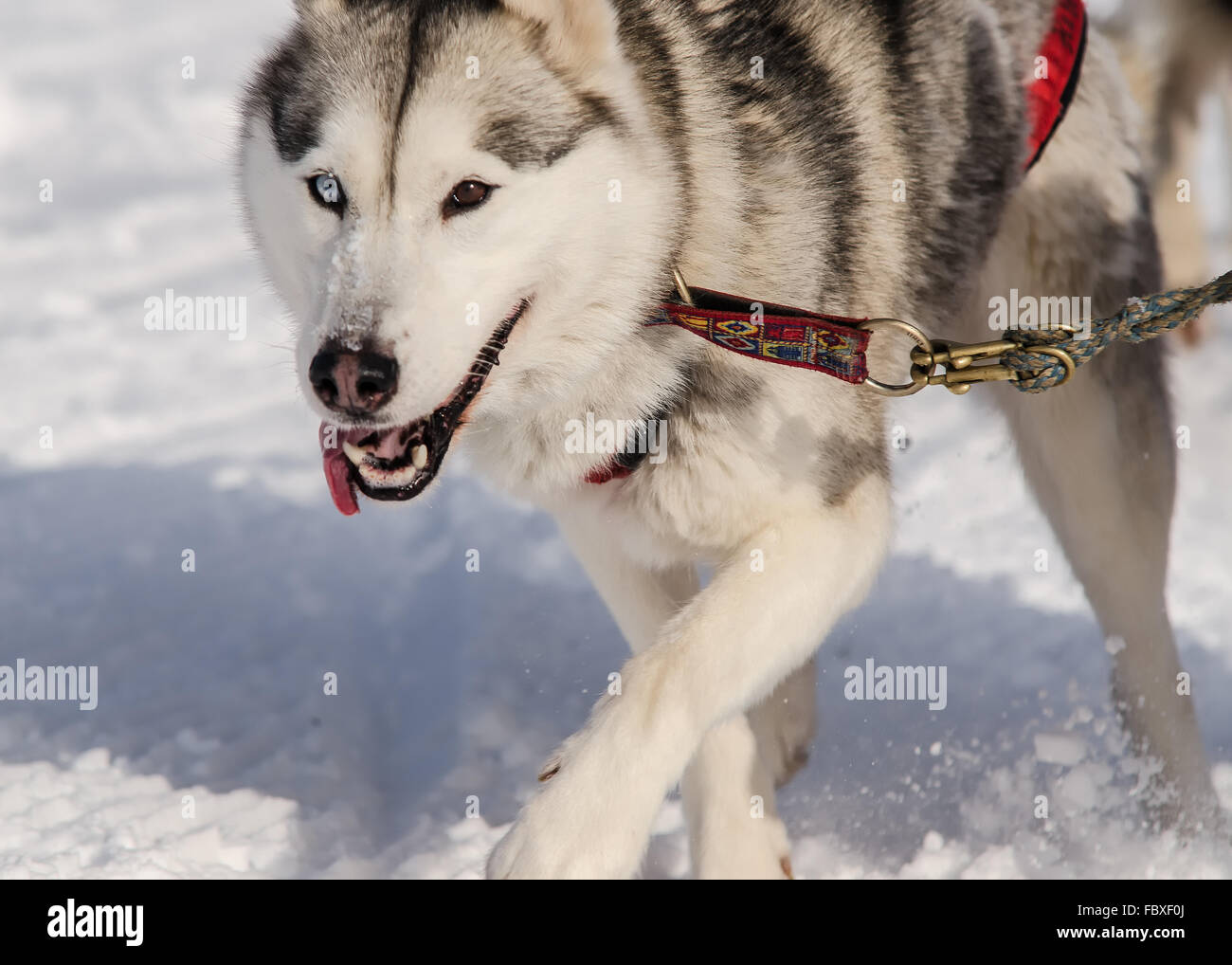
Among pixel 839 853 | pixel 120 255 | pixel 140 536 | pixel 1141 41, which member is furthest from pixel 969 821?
pixel 120 255

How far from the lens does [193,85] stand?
30.3 ft

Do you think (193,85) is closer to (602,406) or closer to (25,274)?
(25,274)

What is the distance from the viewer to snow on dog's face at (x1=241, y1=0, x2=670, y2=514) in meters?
1.87

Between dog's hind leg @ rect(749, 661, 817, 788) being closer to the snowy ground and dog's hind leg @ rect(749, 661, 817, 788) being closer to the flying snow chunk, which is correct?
the snowy ground

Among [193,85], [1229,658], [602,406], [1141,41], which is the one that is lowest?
[1229,658]

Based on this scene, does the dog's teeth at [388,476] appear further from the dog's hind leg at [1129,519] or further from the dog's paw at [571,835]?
the dog's hind leg at [1129,519]

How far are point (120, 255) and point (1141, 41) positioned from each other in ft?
17.9

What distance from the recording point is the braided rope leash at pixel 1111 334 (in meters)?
2.05

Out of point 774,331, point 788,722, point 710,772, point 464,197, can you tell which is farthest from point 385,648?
point 464,197

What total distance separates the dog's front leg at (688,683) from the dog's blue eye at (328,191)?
2.82ft

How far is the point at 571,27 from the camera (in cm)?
208

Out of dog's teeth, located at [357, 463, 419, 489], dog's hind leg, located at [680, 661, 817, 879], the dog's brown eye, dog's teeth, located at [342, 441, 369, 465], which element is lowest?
dog's hind leg, located at [680, 661, 817, 879]

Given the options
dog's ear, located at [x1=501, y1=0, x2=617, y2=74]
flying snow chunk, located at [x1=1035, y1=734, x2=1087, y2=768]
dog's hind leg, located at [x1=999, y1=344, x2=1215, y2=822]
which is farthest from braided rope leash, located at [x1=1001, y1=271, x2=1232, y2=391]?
flying snow chunk, located at [x1=1035, y1=734, x2=1087, y2=768]

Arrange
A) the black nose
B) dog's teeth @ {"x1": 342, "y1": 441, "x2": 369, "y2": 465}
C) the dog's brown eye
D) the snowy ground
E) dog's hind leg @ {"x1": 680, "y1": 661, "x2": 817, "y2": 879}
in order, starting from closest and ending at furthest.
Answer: the black nose
the dog's brown eye
dog's teeth @ {"x1": 342, "y1": 441, "x2": 369, "y2": 465}
dog's hind leg @ {"x1": 680, "y1": 661, "x2": 817, "y2": 879}
the snowy ground
